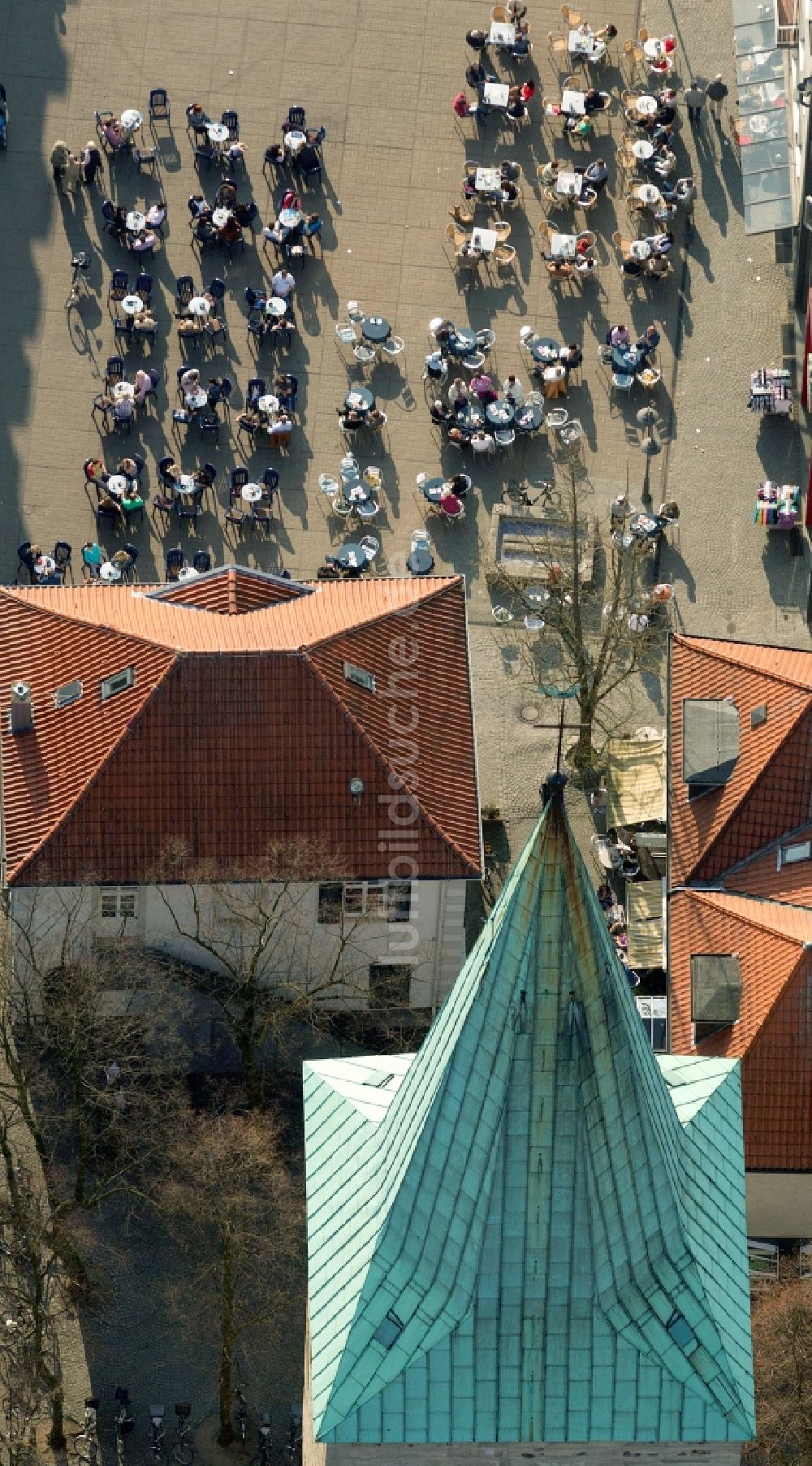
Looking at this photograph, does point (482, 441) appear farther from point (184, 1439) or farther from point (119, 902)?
point (184, 1439)

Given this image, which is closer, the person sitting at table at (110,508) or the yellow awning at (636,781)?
the yellow awning at (636,781)

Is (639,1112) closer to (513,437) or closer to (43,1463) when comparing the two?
(43,1463)

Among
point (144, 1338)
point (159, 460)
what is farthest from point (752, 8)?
point (144, 1338)

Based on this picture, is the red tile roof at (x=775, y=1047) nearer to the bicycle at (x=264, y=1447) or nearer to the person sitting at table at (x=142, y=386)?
the bicycle at (x=264, y=1447)

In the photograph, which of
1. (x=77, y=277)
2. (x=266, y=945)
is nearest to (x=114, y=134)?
(x=77, y=277)

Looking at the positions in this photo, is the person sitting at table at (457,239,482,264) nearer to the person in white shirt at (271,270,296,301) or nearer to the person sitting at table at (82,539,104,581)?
the person in white shirt at (271,270,296,301)

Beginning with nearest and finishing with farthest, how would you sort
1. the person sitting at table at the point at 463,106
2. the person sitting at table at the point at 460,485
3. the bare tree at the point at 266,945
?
the bare tree at the point at 266,945, the person sitting at table at the point at 460,485, the person sitting at table at the point at 463,106

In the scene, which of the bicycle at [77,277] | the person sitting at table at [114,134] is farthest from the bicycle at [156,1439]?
the person sitting at table at [114,134]
